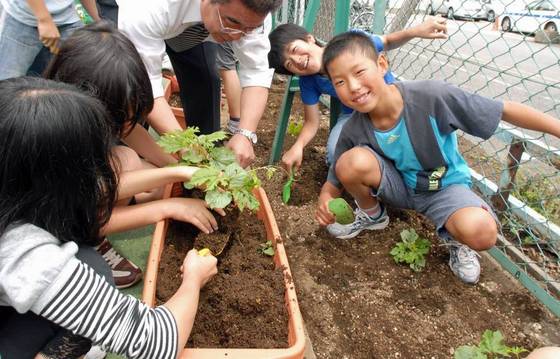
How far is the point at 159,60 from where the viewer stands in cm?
174

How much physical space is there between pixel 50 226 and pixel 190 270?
0.43 meters

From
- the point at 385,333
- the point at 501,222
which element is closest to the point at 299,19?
the point at 501,222

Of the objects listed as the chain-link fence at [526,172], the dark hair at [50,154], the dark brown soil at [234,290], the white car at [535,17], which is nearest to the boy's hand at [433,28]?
the chain-link fence at [526,172]

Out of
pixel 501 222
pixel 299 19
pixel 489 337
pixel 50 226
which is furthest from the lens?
pixel 299 19

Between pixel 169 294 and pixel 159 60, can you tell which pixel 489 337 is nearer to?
pixel 169 294

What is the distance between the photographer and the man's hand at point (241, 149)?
1.77 metres

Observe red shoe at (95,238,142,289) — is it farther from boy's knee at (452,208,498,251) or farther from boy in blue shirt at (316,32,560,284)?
boy's knee at (452,208,498,251)

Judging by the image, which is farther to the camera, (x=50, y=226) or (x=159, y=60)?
(x=159, y=60)

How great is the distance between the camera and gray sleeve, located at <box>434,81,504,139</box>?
1.58m

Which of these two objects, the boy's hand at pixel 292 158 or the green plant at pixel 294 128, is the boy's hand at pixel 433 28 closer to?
the boy's hand at pixel 292 158

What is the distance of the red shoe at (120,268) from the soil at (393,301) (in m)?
0.48

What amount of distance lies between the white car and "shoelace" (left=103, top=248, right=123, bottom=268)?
188 centimetres

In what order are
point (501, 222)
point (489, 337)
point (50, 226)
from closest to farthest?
1. point (50, 226)
2. point (489, 337)
3. point (501, 222)

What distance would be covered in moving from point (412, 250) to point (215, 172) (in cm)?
97
